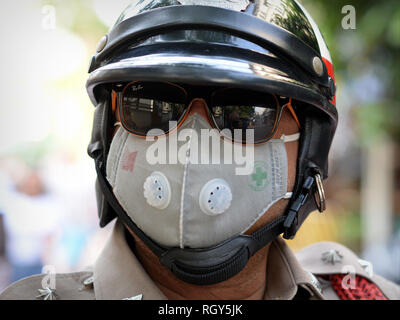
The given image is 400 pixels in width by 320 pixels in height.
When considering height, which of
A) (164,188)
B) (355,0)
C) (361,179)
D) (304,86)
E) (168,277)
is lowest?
(361,179)

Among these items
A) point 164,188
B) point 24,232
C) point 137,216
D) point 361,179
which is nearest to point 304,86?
point 164,188

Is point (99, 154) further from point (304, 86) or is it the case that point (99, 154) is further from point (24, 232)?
point (24, 232)

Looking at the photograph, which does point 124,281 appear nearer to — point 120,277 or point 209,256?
point 120,277

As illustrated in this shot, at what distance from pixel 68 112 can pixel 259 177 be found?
3752mm

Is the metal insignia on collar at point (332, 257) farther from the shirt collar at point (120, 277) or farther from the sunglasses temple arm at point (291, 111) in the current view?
the shirt collar at point (120, 277)

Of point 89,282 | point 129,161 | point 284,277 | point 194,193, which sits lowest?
point 284,277

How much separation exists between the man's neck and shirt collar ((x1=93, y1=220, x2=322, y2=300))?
6 cm

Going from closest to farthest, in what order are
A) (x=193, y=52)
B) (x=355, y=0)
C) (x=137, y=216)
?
1. (x=193, y=52)
2. (x=137, y=216)
3. (x=355, y=0)

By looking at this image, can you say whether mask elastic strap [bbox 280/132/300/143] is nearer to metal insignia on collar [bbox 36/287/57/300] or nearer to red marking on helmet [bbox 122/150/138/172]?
red marking on helmet [bbox 122/150/138/172]

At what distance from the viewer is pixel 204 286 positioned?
1.82m

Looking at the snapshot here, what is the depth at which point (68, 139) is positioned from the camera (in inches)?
200

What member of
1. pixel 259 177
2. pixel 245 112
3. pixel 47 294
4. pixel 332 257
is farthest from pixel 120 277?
pixel 332 257

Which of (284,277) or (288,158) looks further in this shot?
(284,277)
